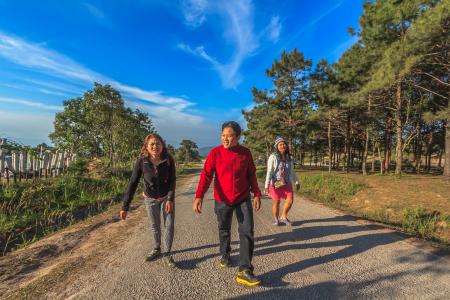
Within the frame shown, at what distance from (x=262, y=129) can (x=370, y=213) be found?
18.4 metres

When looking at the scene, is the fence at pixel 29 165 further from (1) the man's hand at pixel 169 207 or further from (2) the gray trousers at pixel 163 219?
(1) the man's hand at pixel 169 207

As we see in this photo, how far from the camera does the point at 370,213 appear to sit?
9820mm

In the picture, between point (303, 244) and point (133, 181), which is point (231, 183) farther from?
point (303, 244)

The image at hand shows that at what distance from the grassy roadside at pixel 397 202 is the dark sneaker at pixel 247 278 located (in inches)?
186

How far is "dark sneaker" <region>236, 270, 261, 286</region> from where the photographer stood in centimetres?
328

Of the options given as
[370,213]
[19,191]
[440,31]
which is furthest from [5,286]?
[440,31]

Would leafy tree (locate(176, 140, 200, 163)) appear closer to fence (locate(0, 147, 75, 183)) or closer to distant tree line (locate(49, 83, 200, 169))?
distant tree line (locate(49, 83, 200, 169))

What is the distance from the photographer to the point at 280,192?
20.1 ft

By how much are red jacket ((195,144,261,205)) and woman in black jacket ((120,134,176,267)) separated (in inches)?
22.3

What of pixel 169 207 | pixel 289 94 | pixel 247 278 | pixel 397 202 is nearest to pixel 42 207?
pixel 169 207

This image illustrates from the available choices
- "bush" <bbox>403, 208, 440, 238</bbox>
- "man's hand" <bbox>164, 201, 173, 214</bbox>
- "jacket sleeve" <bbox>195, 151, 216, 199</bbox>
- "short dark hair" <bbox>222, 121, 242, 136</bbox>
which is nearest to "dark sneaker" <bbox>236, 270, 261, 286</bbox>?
"jacket sleeve" <bbox>195, 151, 216, 199</bbox>

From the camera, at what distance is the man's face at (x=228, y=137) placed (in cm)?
366

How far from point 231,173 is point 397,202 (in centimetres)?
867

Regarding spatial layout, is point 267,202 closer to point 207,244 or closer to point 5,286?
point 207,244
